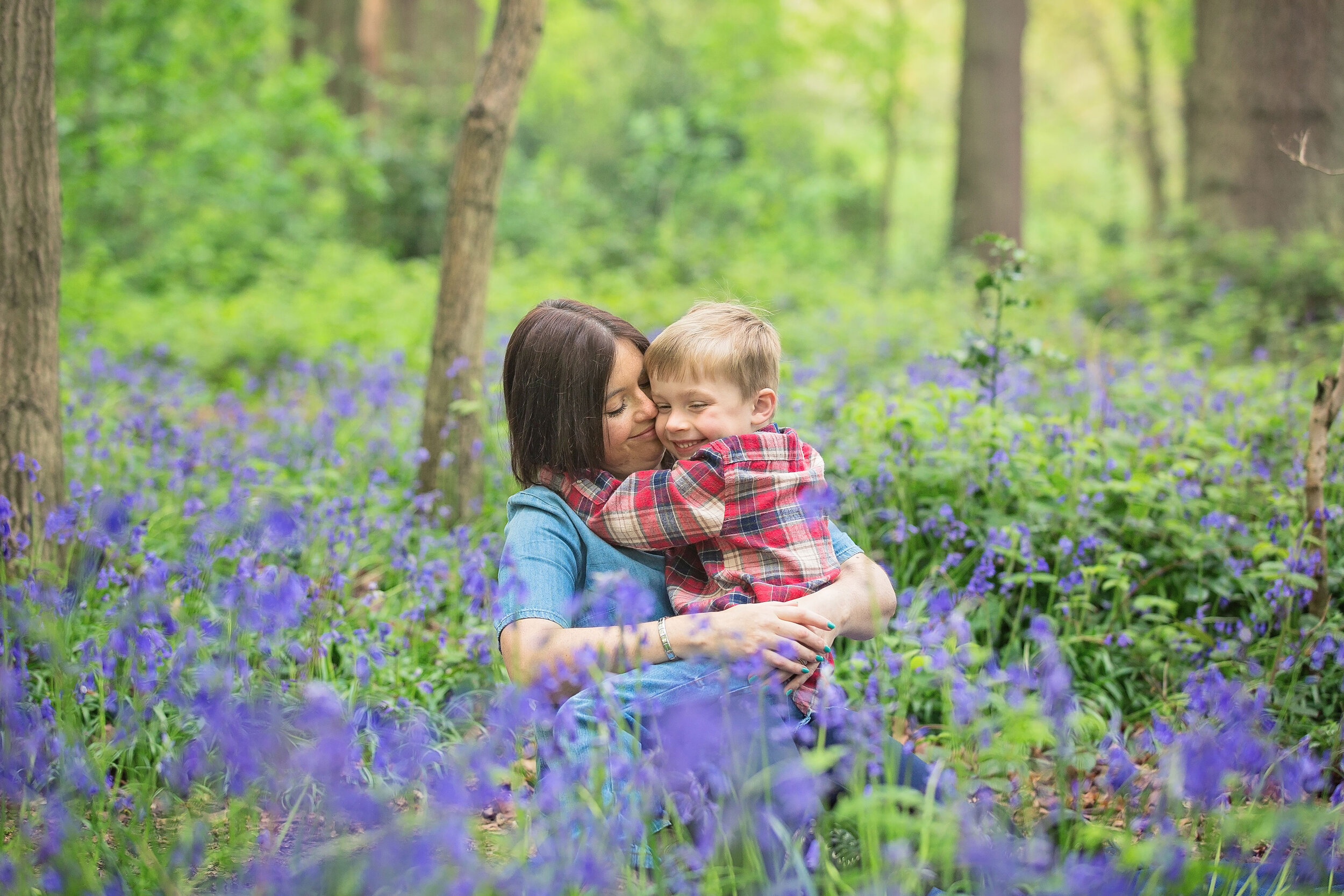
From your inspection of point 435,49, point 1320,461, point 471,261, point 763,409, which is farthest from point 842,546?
point 435,49

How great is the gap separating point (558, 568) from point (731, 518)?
0.37m

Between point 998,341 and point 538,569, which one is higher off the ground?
point 998,341

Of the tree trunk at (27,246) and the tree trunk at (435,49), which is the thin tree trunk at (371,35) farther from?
the tree trunk at (27,246)

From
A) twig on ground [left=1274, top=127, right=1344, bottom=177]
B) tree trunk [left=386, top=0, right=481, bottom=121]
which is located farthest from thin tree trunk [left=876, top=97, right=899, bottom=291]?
twig on ground [left=1274, top=127, right=1344, bottom=177]

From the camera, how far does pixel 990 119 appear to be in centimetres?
992

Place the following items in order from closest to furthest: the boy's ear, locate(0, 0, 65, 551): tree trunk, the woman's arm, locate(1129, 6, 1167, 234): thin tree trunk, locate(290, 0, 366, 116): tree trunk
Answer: the woman's arm < the boy's ear < locate(0, 0, 65, 551): tree trunk < locate(290, 0, 366, 116): tree trunk < locate(1129, 6, 1167, 234): thin tree trunk

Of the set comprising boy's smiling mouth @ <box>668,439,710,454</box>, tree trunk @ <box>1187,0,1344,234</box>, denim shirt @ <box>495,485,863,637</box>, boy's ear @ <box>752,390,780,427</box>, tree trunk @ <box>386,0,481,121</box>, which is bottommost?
denim shirt @ <box>495,485,863,637</box>

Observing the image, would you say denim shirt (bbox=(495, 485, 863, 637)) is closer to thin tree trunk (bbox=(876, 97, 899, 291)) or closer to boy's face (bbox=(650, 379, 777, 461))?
boy's face (bbox=(650, 379, 777, 461))

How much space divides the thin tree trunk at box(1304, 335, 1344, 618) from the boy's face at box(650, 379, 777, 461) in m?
1.70

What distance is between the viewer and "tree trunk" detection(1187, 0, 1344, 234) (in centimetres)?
736

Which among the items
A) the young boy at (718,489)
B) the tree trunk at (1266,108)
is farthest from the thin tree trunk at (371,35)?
the young boy at (718,489)

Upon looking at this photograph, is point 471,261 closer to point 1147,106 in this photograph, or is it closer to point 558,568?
point 558,568

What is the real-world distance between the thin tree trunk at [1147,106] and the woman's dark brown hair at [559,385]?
1725 cm

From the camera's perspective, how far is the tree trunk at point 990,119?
9.87 m
